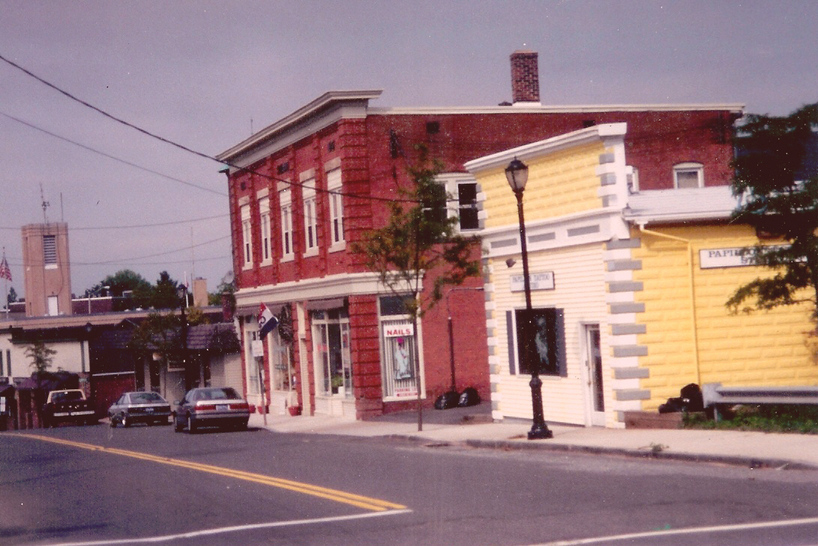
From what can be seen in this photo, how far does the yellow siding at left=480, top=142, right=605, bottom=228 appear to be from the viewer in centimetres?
2288

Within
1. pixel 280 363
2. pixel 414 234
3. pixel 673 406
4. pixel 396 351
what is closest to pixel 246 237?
pixel 280 363

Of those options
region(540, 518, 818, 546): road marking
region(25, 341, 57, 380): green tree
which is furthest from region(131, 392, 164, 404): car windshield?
region(540, 518, 818, 546): road marking

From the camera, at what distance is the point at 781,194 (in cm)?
2016

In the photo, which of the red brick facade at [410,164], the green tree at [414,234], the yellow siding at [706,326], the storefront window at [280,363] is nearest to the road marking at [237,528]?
the yellow siding at [706,326]

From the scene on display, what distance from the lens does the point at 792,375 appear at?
22500 mm

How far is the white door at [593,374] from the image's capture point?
23.2m

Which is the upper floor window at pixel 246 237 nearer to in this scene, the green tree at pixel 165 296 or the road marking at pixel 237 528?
the green tree at pixel 165 296

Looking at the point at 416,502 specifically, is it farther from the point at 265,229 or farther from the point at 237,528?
the point at 265,229

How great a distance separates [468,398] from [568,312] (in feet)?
32.3

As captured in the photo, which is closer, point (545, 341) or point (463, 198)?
point (545, 341)

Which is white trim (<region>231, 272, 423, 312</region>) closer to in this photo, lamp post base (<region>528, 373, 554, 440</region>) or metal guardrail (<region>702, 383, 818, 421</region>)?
lamp post base (<region>528, 373, 554, 440</region>)

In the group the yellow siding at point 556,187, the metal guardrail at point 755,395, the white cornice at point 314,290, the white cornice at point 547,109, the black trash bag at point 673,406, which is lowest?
the black trash bag at point 673,406

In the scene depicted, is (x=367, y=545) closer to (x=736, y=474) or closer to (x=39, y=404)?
(x=736, y=474)

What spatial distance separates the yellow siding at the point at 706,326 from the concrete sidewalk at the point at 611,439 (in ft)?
6.12
